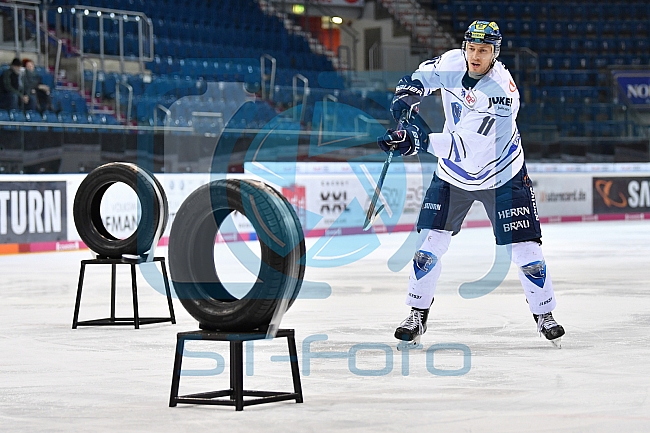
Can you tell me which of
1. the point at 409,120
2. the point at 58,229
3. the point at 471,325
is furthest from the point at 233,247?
the point at 409,120

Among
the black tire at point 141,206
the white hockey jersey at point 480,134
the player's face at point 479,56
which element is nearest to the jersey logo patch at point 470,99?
the white hockey jersey at point 480,134

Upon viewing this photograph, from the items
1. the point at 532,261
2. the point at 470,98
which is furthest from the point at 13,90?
the point at 532,261

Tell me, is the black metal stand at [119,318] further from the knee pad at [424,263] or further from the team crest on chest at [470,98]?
the team crest on chest at [470,98]

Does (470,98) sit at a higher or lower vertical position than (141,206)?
higher

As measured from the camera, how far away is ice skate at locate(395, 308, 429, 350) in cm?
616

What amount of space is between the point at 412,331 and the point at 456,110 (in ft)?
4.32

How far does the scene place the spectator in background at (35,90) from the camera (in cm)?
1491

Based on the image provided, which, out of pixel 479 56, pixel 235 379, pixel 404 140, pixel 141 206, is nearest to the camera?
pixel 235 379

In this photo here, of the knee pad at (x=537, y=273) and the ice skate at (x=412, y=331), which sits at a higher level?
the knee pad at (x=537, y=273)

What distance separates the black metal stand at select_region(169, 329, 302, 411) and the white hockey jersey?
6.96ft

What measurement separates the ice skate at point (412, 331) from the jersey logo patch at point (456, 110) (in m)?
1.15

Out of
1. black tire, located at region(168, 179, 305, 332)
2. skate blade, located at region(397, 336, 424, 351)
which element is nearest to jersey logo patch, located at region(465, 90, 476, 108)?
skate blade, located at region(397, 336, 424, 351)

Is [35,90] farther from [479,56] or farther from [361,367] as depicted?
[361,367]

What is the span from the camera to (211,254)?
4.41 m
